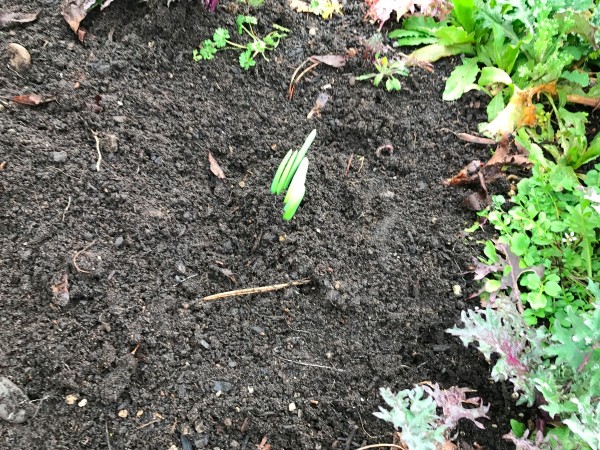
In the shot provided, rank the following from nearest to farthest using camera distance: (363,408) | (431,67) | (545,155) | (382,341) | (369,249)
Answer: (363,408), (382,341), (369,249), (545,155), (431,67)

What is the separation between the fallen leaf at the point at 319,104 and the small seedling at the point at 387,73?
7.3 inches

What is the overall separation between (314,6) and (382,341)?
1.63 m

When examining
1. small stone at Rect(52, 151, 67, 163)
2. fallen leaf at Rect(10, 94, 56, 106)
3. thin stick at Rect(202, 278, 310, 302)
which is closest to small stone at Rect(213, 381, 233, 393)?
thin stick at Rect(202, 278, 310, 302)

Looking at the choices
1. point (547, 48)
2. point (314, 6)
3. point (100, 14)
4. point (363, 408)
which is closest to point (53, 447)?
point (363, 408)

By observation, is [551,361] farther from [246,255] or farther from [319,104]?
[319,104]

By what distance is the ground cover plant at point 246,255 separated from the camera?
1.62 m

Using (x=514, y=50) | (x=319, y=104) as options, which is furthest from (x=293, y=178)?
(x=514, y=50)

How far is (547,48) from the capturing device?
2.29 metres

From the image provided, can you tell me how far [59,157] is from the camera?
1.93 metres

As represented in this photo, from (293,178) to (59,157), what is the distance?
0.90 m

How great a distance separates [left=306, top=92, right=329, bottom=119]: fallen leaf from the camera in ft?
7.34

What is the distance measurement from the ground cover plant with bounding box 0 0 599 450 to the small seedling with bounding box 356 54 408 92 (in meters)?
0.04

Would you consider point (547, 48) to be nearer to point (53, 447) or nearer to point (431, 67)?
point (431, 67)

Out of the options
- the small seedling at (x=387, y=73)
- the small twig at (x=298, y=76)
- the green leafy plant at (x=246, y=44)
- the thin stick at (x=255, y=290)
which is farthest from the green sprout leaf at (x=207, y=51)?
the thin stick at (x=255, y=290)
